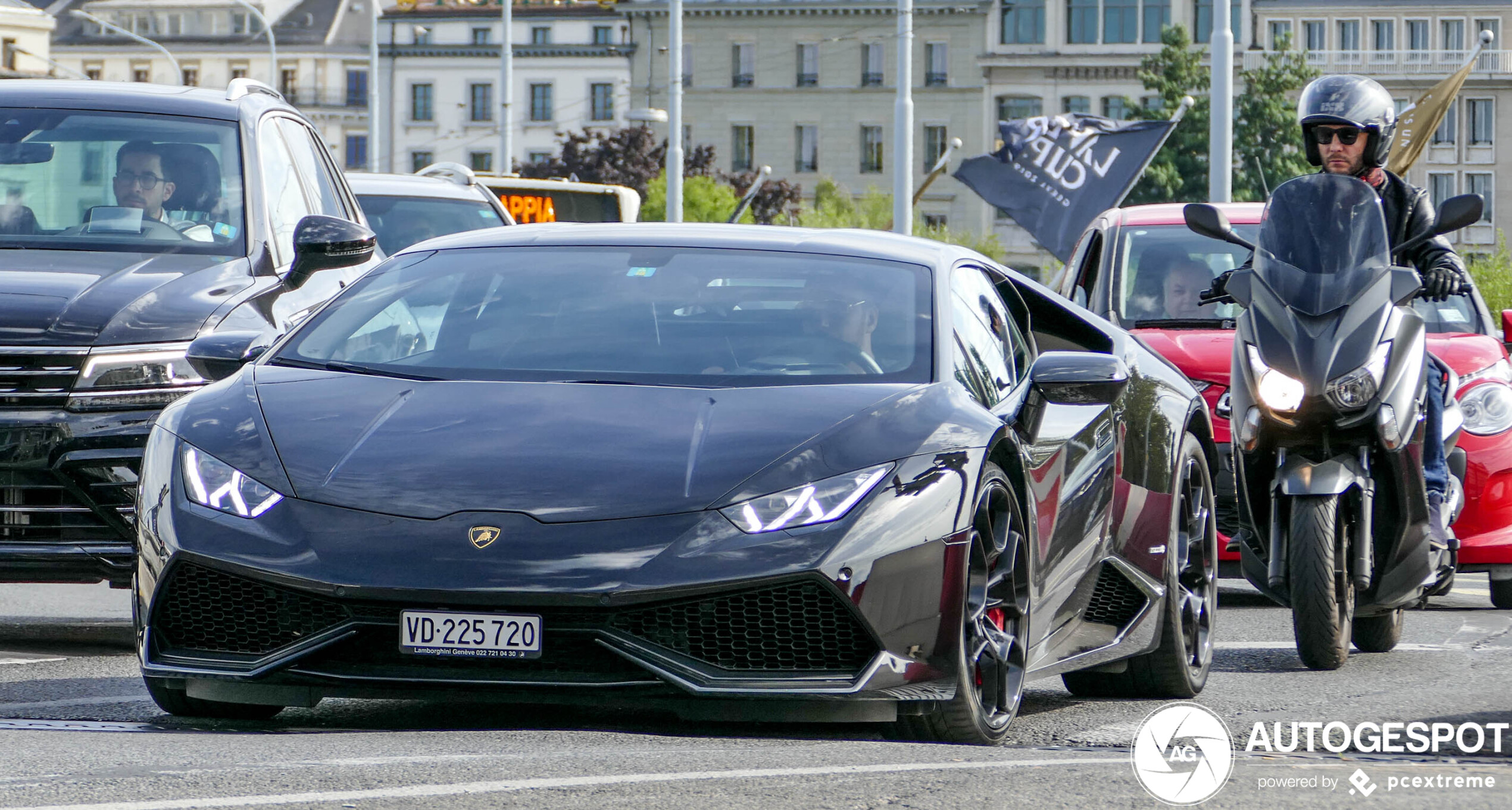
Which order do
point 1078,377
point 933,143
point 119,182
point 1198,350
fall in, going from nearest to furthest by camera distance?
point 1078,377 → point 119,182 → point 1198,350 → point 933,143

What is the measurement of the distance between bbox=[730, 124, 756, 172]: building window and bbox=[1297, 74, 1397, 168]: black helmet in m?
98.7

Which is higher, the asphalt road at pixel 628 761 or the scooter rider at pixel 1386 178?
the scooter rider at pixel 1386 178

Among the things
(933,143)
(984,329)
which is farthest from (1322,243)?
(933,143)

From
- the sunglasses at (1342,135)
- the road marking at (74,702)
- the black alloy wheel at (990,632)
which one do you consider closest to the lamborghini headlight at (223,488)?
the road marking at (74,702)

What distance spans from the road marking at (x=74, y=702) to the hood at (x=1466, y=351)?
5.87 m

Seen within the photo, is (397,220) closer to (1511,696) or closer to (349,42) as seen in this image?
(1511,696)

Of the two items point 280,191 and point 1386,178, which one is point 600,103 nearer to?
point 280,191

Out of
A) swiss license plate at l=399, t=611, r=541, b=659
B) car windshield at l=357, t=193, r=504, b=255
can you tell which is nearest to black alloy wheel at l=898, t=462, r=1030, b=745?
swiss license plate at l=399, t=611, r=541, b=659

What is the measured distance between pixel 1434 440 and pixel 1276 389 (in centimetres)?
85

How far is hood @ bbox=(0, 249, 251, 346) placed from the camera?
24.6ft

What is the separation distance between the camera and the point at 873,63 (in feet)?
341

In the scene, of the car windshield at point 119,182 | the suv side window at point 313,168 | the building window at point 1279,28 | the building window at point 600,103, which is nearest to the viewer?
the car windshield at point 119,182

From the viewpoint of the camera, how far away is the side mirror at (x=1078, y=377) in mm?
5859

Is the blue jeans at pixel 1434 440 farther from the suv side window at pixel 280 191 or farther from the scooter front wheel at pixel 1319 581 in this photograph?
the suv side window at pixel 280 191
